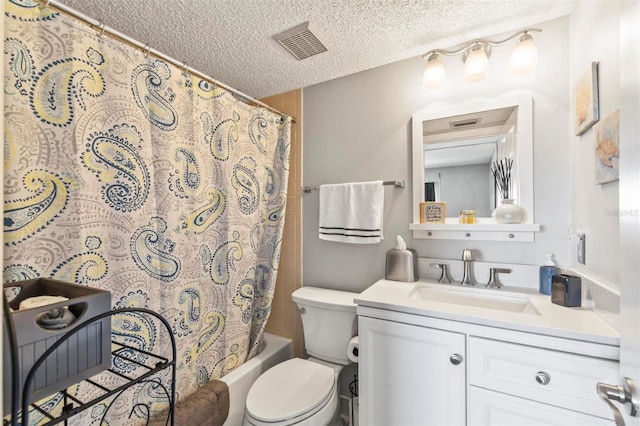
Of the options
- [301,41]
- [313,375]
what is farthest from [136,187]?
[313,375]

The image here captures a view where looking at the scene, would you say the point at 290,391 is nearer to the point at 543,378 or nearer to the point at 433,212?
the point at 543,378

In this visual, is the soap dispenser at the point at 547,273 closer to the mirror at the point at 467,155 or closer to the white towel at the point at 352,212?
the mirror at the point at 467,155

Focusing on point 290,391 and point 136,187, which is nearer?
point 136,187

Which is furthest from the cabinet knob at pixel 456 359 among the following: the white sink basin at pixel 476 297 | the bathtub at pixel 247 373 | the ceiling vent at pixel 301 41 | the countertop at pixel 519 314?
the ceiling vent at pixel 301 41

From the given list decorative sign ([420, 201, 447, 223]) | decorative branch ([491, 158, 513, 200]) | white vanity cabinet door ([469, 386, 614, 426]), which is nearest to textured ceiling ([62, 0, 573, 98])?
decorative branch ([491, 158, 513, 200])

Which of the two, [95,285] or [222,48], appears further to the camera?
[222,48]

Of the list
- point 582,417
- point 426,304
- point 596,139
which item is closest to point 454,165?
point 596,139

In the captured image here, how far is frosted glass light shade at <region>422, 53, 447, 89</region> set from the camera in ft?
4.95

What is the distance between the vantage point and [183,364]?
1394mm

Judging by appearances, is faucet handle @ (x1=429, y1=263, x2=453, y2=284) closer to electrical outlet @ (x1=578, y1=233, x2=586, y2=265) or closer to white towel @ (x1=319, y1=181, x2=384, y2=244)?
white towel @ (x1=319, y1=181, x2=384, y2=244)

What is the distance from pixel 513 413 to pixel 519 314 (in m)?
0.32

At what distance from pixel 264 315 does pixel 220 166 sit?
0.96m

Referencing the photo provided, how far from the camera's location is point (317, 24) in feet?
4.55

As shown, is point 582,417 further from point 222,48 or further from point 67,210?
point 222,48
